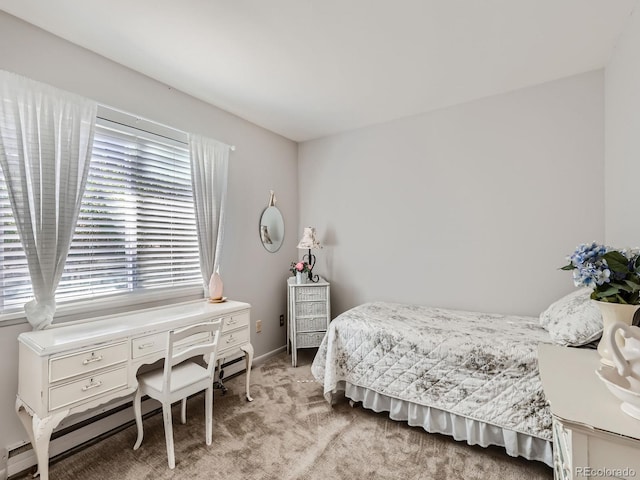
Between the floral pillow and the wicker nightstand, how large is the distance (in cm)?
192

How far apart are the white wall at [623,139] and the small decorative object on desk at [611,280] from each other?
71 centimetres

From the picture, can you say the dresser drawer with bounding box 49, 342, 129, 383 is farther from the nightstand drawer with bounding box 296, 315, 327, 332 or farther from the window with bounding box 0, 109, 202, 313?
the nightstand drawer with bounding box 296, 315, 327, 332

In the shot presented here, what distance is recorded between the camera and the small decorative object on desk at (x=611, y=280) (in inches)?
48.0

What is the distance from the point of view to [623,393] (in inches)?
35.9

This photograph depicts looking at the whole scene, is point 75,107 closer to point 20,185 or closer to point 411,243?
point 20,185

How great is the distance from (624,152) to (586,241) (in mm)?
726

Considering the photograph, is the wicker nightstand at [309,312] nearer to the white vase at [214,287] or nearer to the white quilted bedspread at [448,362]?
the white quilted bedspread at [448,362]

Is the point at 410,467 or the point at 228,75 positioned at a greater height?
the point at 228,75

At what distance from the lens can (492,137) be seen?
8.79 ft

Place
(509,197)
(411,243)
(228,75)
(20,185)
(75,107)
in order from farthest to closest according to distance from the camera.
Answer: (411,243) → (509,197) → (228,75) → (75,107) → (20,185)

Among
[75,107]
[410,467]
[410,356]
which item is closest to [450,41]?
[410,356]

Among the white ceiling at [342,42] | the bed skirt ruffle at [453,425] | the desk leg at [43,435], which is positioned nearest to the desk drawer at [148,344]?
the desk leg at [43,435]

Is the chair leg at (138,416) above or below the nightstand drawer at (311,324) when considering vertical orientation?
below

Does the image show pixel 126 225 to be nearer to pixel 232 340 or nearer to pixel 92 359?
pixel 92 359
